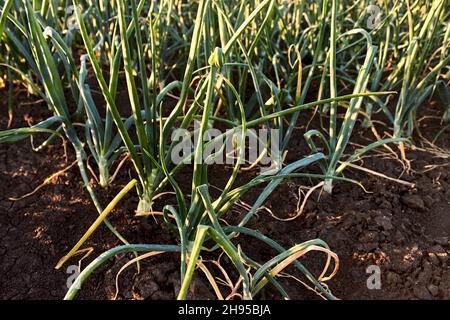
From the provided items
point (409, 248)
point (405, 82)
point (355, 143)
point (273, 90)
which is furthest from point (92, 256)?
point (405, 82)

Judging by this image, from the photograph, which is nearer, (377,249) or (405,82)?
(377,249)

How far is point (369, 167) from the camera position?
1234mm

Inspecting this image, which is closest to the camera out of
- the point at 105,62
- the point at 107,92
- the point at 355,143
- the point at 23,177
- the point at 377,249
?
Answer: the point at 107,92

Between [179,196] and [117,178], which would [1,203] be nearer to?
[117,178]

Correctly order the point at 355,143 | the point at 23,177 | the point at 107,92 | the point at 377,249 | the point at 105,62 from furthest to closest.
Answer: the point at 105,62, the point at 355,143, the point at 23,177, the point at 377,249, the point at 107,92

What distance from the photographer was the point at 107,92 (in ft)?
2.82

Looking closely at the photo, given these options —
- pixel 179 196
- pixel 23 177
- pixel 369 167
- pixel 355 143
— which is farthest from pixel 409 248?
pixel 23 177

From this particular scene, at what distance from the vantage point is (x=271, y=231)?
104cm

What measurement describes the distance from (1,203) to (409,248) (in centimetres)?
98

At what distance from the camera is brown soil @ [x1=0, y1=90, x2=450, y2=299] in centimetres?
91

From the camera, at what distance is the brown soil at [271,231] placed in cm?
91

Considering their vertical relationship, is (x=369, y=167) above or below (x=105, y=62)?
below

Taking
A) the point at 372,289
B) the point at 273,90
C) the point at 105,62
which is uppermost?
the point at 273,90

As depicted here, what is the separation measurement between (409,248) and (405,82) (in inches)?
19.0
